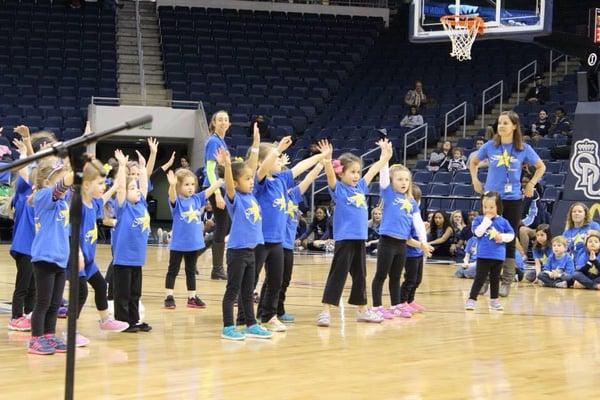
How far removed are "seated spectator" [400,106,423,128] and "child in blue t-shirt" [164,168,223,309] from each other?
1296 cm

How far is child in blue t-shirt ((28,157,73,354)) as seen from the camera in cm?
634

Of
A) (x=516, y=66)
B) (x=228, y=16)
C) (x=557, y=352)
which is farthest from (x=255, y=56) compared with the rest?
(x=557, y=352)

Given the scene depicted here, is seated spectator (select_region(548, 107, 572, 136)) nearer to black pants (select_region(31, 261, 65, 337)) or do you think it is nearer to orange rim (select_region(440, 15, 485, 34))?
orange rim (select_region(440, 15, 485, 34))

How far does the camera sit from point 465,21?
13.9 metres

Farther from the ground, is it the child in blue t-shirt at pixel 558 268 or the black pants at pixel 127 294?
the black pants at pixel 127 294

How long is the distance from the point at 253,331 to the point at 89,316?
1.74 meters

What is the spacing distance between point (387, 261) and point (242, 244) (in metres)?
1.71

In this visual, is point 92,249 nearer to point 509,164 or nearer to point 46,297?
point 46,297

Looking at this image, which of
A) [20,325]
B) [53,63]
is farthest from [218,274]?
[53,63]

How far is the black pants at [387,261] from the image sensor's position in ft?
27.6

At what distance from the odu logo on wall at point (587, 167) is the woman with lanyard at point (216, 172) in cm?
546

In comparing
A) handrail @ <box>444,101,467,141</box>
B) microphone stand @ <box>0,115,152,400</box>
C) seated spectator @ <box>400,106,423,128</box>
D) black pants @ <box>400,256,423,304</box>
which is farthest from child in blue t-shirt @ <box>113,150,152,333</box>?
seated spectator @ <box>400,106,423,128</box>

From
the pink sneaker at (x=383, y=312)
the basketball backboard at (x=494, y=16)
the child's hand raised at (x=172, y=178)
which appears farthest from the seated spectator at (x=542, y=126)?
the child's hand raised at (x=172, y=178)

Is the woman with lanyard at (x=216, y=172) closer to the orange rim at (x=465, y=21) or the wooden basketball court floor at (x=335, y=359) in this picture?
the wooden basketball court floor at (x=335, y=359)
